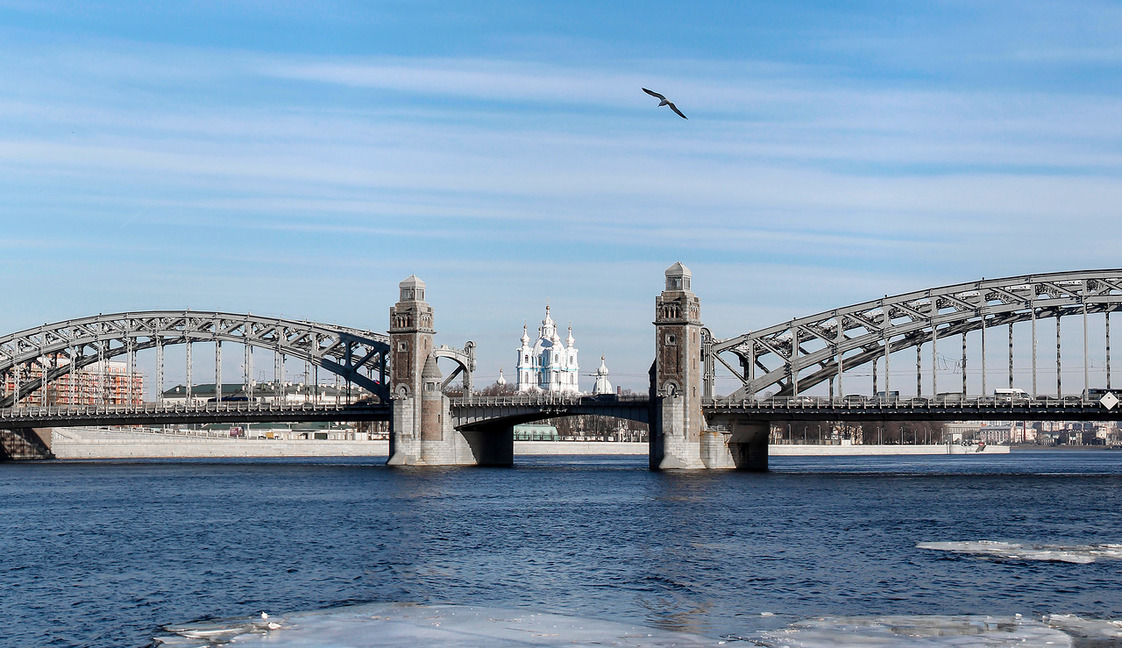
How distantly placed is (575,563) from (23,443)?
117423mm

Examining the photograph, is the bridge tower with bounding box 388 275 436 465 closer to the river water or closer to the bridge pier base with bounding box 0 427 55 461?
the river water

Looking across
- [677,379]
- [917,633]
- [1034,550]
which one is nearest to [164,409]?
[677,379]

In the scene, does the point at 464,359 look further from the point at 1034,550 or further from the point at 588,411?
the point at 1034,550

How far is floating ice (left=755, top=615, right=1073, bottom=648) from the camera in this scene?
3122cm

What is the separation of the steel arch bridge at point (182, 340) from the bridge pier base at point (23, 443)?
11.3 feet

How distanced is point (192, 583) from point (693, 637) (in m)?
17.7

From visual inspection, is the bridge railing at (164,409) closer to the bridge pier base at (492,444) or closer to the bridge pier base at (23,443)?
the bridge pier base at (23,443)

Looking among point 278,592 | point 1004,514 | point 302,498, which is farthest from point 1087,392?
point 278,592

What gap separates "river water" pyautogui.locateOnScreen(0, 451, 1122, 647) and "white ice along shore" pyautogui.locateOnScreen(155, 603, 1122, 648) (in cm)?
15

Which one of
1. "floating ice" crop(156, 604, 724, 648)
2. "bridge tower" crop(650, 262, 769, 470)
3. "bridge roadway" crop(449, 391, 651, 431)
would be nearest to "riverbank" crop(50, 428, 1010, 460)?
"bridge roadway" crop(449, 391, 651, 431)

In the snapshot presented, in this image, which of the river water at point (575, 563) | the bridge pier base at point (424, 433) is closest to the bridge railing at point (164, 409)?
the bridge pier base at point (424, 433)

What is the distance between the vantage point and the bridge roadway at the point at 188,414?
128 m

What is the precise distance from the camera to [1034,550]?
168ft

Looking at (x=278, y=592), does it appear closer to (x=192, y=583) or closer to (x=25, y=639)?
(x=192, y=583)
